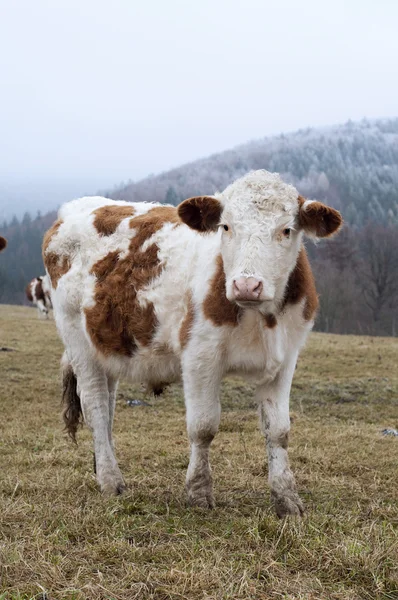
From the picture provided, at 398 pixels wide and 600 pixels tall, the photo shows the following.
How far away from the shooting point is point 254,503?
19.6 feet

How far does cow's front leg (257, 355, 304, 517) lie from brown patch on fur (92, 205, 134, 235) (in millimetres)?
2291

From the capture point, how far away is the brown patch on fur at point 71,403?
7.40 m

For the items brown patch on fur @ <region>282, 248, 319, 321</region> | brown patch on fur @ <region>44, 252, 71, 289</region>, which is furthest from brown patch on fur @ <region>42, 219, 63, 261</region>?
brown patch on fur @ <region>282, 248, 319, 321</region>

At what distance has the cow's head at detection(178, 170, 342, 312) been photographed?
16.2 ft

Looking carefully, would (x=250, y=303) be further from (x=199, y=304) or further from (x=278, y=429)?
(x=278, y=429)

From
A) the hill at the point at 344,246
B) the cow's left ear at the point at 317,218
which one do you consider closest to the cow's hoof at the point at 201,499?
the cow's left ear at the point at 317,218

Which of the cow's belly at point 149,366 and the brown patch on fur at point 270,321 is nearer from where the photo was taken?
the brown patch on fur at point 270,321

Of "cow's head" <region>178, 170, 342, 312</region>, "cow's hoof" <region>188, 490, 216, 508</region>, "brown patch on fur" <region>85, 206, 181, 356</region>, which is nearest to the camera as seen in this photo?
"cow's head" <region>178, 170, 342, 312</region>

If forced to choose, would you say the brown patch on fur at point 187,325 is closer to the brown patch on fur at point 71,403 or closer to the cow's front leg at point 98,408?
the cow's front leg at point 98,408

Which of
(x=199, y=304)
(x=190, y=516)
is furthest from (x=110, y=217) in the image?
(x=190, y=516)

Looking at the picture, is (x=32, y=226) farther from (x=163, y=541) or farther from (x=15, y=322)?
(x=163, y=541)

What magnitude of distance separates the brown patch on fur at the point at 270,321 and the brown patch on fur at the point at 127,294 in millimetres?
1141

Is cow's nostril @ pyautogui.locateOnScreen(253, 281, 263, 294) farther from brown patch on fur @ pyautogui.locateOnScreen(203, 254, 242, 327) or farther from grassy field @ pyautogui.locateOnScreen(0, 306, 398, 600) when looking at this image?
grassy field @ pyautogui.locateOnScreen(0, 306, 398, 600)

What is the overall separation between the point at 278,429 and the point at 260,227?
1.77 m
